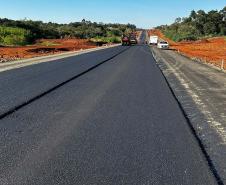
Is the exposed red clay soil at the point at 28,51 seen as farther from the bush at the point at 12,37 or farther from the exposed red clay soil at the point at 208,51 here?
the exposed red clay soil at the point at 208,51

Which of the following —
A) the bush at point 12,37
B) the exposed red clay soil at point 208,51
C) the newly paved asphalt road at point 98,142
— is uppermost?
the newly paved asphalt road at point 98,142

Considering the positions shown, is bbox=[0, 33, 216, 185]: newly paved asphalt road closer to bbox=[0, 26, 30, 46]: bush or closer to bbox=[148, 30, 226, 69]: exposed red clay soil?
bbox=[148, 30, 226, 69]: exposed red clay soil

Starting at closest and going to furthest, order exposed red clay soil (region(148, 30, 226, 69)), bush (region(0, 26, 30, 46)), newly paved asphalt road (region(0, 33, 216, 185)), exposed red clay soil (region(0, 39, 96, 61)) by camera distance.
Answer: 1. newly paved asphalt road (region(0, 33, 216, 185))
2. exposed red clay soil (region(0, 39, 96, 61))
3. exposed red clay soil (region(148, 30, 226, 69))
4. bush (region(0, 26, 30, 46))

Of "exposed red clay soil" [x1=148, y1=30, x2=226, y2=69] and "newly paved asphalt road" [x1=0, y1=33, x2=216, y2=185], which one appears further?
"exposed red clay soil" [x1=148, y1=30, x2=226, y2=69]

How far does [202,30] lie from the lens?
414ft

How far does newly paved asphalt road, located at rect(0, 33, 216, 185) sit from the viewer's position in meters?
6.14

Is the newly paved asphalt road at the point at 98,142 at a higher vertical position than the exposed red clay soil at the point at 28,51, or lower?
higher

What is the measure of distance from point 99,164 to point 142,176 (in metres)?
0.85

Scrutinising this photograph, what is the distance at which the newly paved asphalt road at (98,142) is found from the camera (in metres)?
6.14

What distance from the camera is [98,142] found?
8.07 m

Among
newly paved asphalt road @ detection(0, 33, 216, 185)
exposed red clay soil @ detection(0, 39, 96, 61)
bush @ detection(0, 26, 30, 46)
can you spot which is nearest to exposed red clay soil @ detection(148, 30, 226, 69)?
exposed red clay soil @ detection(0, 39, 96, 61)

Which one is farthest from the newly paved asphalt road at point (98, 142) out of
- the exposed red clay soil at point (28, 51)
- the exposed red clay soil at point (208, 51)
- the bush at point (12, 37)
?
the bush at point (12, 37)

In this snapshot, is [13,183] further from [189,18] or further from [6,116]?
[189,18]

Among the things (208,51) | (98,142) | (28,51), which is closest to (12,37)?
(28,51)
